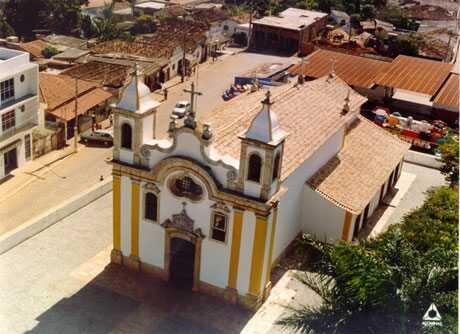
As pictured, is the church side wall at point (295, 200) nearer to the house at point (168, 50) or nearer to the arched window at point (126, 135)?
the arched window at point (126, 135)

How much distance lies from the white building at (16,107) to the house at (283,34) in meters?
44.9

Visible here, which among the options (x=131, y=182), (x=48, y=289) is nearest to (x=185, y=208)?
(x=131, y=182)

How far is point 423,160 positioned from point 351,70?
19.9 metres

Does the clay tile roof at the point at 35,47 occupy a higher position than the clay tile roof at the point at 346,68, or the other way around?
the clay tile roof at the point at 346,68

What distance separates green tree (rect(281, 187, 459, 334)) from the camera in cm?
2072

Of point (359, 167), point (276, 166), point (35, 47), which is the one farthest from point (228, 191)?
point (35, 47)

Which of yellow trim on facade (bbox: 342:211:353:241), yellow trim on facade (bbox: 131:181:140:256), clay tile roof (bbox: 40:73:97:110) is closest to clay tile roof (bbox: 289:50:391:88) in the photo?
clay tile roof (bbox: 40:73:97:110)

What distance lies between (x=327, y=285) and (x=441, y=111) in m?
42.1

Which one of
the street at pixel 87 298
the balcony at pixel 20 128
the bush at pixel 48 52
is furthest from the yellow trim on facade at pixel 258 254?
the bush at pixel 48 52

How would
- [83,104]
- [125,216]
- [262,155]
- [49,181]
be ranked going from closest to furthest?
[262,155] < [125,216] < [49,181] < [83,104]

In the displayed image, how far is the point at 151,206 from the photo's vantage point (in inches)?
1214

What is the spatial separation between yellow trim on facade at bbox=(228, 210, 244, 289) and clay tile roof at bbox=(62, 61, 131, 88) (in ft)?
114

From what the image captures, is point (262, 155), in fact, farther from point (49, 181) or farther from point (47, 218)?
point (49, 181)

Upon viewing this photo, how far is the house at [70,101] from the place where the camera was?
52.2m
